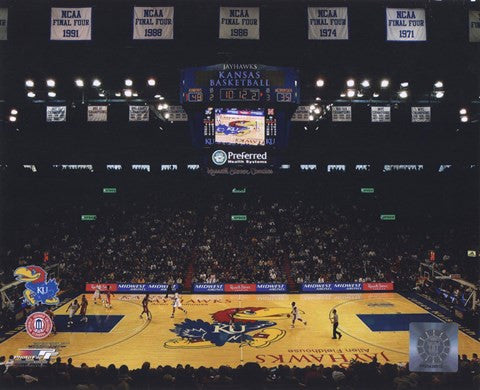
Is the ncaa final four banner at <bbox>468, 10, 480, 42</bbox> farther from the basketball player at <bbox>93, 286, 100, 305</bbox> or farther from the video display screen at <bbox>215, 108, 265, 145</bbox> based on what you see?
the basketball player at <bbox>93, 286, 100, 305</bbox>

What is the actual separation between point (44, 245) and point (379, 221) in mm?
30215

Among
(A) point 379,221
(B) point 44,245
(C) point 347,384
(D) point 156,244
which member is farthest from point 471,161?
(B) point 44,245

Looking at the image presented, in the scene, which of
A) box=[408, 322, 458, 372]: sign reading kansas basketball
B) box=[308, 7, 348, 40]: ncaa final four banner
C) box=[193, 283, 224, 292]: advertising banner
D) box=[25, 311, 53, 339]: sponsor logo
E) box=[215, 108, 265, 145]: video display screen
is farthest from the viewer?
box=[193, 283, 224, 292]: advertising banner

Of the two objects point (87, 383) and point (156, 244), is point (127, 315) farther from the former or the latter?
point (87, 383)

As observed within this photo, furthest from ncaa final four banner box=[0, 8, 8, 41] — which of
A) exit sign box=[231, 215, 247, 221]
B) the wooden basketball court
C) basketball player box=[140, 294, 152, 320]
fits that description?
exit sign box=[231, 215, 247, 221]

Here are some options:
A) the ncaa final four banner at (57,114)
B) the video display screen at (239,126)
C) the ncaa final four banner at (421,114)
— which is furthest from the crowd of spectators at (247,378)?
the ncaa final four banner at (421,114)

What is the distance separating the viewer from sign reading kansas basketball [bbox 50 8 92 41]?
563 inches

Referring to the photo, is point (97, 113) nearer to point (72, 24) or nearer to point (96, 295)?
point (72, 24)

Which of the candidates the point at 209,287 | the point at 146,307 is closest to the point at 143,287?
the point at 209,287

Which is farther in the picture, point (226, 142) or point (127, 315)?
point (127, 315)

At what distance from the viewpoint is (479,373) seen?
956 cm

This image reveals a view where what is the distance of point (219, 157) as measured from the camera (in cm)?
1897

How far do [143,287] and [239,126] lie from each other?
1573 centimetres

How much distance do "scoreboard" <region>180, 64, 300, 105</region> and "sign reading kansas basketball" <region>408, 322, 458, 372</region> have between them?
1180 cm
